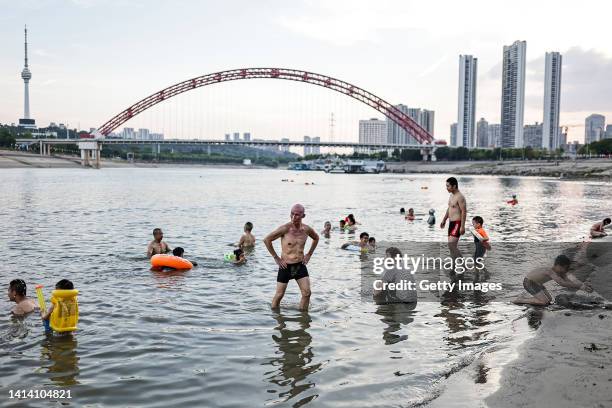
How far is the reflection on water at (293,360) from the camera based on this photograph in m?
6.29

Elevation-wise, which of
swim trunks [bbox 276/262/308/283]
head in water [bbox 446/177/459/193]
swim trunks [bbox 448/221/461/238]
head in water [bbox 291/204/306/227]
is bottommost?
swim trunks [bbox 276/262/308/283]

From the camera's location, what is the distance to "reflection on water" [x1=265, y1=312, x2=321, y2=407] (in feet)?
20.6

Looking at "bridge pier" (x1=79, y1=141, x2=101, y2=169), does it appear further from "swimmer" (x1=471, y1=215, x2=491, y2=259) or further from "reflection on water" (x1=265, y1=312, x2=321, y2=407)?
"reflection on water" (x1=265, y1=312, x2=321, y2=407)

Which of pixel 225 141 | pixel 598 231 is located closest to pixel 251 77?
pixel 225 141

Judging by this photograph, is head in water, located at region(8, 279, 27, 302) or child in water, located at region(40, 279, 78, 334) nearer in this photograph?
child in water, located at region(40, 279, 78, 334)

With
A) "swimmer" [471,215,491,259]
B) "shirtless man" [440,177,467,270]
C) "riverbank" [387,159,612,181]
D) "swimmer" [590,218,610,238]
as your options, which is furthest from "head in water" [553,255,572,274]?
"riverbank" [387,159,612,181]

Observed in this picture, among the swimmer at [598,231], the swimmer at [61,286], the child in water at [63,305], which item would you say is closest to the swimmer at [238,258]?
the child in water at [63,305]

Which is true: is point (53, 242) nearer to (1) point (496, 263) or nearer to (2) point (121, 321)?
(2) point (121, 321)

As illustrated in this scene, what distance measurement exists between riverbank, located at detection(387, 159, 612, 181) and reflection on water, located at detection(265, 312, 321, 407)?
281 feet

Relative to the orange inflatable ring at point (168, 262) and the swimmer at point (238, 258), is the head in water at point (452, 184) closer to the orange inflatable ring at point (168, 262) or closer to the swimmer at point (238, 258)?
the swimmer at point (238, 258)

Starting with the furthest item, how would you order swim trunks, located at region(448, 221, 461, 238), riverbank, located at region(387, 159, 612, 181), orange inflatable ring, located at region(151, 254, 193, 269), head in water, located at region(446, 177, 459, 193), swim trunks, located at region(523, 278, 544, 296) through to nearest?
riverbank, located at region(387, 159, 612, 181) → orange inflatable ring, located at region(151, 254, 193, 269) → swim trunks, located at region(448, 221, 461, 238) → head in water, located at region(446, 177, 459, 193) → swim trunks, located at region(523, 278, 544, 296)

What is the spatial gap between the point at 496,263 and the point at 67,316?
10.8 m

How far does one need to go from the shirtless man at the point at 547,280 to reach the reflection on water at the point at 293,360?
4201 mm

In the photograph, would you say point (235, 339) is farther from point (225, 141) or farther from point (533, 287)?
point (225, 141)
